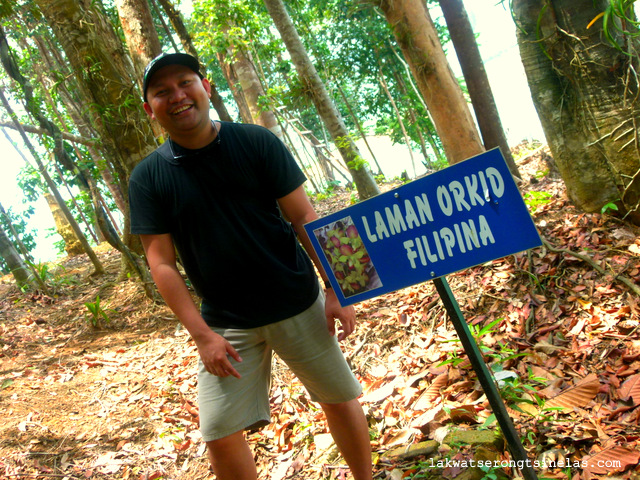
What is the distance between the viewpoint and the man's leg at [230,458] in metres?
1.92

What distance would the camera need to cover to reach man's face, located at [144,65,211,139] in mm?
1944

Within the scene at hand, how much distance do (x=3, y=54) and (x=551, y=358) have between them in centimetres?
555

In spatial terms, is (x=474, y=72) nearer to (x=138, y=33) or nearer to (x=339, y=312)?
(x=138, y=33)

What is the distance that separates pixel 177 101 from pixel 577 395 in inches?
91.4

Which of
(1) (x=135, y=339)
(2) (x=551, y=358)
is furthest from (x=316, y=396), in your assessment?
(1) (x=135, y=339)

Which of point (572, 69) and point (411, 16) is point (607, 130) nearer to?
point (572, 69)

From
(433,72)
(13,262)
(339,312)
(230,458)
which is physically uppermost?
(13,262)

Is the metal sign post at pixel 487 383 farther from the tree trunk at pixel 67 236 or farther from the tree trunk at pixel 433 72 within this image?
the tree trunk at pixel 67 236

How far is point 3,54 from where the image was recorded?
475cm

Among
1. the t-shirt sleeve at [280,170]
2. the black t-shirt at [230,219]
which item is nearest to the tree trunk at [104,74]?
the black t-shirt at [230,219]

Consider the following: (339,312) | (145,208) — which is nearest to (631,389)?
(339,312)

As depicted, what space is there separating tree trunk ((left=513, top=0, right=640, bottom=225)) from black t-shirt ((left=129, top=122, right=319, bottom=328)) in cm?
215

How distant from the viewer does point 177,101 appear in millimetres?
1953

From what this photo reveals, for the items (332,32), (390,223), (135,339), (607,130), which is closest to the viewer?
(390,223)
